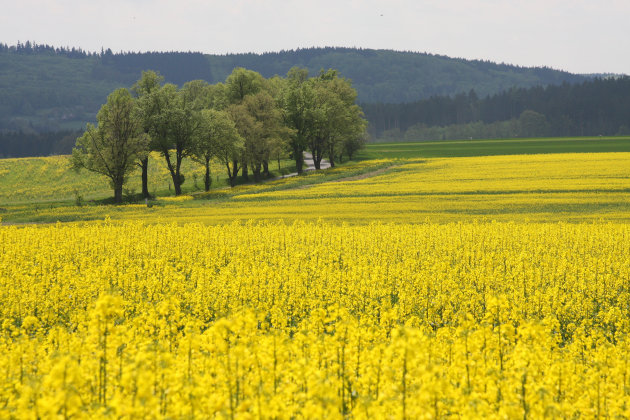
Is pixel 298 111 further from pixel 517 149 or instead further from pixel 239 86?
pixel 517 149

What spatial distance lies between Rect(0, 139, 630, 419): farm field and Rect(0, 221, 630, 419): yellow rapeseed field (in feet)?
0.22

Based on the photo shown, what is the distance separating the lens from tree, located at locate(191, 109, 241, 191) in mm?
66625

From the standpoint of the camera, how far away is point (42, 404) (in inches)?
216

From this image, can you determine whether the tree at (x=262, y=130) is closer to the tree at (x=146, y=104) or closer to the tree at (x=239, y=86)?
the tree at (x=239, y=86)

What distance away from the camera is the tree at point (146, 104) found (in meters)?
63.7

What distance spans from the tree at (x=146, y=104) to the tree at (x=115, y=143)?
2.02 meters

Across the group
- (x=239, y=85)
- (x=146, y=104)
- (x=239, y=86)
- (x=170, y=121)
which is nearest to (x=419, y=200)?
(x=170, y=121)

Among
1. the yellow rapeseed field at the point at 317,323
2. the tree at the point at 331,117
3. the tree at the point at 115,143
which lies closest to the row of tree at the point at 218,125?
the tree at the point at 331,117

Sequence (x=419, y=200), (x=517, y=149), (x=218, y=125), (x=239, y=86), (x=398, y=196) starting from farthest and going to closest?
(x=517, y=149), (x=239, y=86), (x=218, y=125), (x=398, y=196), (x=419, y=200)

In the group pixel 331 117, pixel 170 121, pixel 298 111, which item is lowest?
pixel 170 121

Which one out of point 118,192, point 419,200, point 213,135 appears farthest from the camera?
point 213,135

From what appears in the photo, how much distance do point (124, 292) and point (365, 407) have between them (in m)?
13.6

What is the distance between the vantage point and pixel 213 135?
219 feet

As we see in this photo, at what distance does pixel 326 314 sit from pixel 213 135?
56488mm
